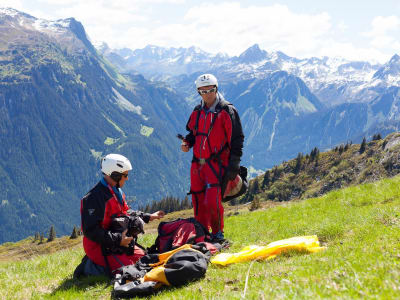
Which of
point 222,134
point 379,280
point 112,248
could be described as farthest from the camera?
point 222,134

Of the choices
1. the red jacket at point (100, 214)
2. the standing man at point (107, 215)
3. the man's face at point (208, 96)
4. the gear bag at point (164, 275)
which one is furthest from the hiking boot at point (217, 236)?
the man's face at point (208, 96)

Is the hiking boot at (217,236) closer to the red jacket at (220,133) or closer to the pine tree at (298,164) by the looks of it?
the red jacket at (220,133)

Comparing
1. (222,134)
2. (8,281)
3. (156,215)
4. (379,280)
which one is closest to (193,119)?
(222,134)

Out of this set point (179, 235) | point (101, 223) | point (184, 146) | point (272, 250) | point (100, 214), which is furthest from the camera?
point (184, 146)

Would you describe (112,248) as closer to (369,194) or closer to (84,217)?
(84,217)

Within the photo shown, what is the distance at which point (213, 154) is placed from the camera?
39.1 feet

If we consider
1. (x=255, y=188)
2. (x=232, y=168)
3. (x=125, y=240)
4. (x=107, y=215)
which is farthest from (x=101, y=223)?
(x=255, y=188)

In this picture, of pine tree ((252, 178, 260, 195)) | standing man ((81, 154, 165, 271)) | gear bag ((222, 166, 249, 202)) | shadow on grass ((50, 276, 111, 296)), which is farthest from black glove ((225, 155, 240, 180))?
pine tree ((252, 178, 260, 195))

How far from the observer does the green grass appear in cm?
528

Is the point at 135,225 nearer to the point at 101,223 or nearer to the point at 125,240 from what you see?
the point at 125,240

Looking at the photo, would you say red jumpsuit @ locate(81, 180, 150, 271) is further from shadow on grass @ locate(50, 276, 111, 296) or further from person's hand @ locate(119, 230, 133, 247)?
shadow on grass @ locate(50, 276, 111, 296)

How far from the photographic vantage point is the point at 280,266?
746 centimetres

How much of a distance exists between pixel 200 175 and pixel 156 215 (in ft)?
7.20

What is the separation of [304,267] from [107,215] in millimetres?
5238
